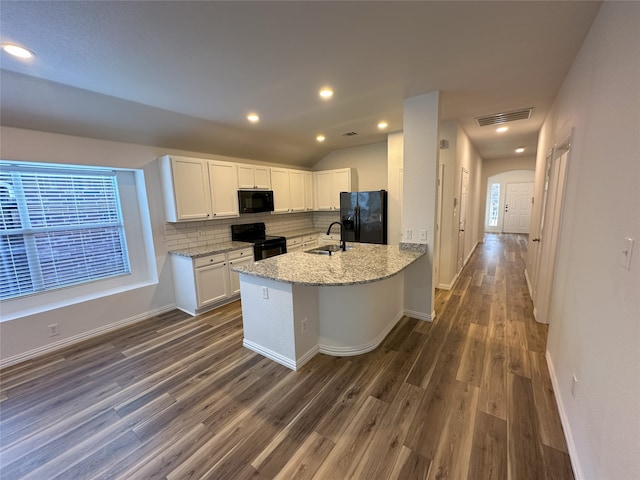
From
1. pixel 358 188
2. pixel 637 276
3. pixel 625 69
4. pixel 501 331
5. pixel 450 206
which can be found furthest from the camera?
pixel 358 188

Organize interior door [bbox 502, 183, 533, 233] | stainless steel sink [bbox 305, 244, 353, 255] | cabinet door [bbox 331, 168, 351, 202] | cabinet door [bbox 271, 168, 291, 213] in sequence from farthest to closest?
interior door [bbox 502, 183, 533, 233]
cabinet door [bbox 331, 168, 351, 202]
cabinet door [bbox 271, 168, 291, 213]
stainless steel sink [bbox 305, 244, 353, 255]

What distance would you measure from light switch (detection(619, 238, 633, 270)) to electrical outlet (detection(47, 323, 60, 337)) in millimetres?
4727

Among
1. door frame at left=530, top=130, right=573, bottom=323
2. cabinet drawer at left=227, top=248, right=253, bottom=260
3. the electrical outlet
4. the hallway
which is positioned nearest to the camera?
the hallway

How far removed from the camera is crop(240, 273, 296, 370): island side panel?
238 cm

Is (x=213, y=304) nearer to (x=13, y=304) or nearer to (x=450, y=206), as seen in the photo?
(x=13, y=304)

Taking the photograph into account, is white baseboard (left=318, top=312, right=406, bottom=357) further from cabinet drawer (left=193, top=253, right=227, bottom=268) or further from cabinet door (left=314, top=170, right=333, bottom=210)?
cabinet door (left=314, top=170, right=333, bottom=210)

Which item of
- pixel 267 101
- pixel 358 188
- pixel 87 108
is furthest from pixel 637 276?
pixel 358 188

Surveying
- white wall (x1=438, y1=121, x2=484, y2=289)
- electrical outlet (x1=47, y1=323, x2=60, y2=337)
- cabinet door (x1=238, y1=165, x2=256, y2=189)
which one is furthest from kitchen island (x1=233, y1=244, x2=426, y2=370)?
electrical outlet (x1=47, y1=323, x2=60, y2=337)

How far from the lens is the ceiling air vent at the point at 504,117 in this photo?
3.47 m

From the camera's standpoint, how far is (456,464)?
1.52 m

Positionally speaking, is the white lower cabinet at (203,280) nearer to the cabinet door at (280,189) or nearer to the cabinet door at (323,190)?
the cabinet door at (280,189)

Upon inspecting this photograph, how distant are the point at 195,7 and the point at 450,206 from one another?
3919 mm

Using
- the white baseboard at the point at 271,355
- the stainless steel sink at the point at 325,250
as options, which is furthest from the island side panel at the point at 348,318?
the stainless steel sink at the point at 325,250

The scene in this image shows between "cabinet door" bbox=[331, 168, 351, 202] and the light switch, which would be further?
"cabinet door" bbox=[331, 168, 351, 202]
